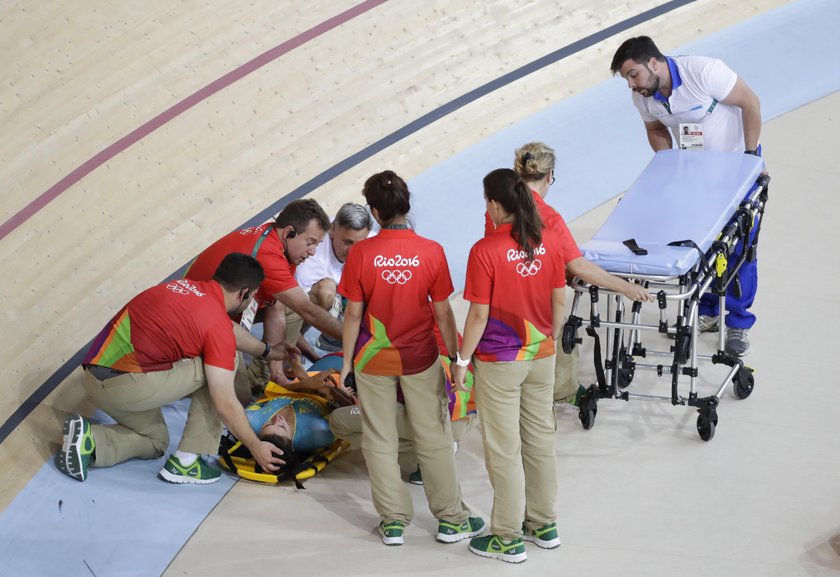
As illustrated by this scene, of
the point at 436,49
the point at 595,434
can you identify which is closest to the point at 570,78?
the point at 436,49

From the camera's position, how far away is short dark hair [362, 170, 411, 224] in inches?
139

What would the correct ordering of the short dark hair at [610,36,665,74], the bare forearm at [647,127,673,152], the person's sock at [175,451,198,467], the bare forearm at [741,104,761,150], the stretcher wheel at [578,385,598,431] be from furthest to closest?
the bare forearm at [647,127,673,152]
the bare forearm at [741,104,761,150]
the short dark hair at [610,36,665,74]
the stretcher wheel at [578,385,598,431]
the person's sock at [175,451,198,467]

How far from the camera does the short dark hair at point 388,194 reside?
353cm

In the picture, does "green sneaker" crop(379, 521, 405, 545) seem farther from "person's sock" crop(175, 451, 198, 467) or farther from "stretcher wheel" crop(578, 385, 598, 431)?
"stretcher wheel" crop(578, 385, 598, 431)

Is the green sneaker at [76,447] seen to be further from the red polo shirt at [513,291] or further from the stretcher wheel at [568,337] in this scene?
the stretcher wheel at [568,337]

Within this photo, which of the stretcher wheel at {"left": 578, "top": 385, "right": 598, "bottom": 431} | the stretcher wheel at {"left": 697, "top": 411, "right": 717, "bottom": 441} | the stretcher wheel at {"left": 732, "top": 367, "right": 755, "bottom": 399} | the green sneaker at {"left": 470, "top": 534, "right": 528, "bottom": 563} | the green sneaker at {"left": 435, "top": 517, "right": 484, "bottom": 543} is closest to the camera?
the green sneaker at {"left": 470, "top": 534, "right": 528, "bottom": 563}

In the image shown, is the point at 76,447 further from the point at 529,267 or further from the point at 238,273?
the point at 529,267

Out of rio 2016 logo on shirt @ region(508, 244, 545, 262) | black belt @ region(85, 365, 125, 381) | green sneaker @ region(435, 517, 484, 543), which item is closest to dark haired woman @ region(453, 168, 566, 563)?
rio 2016 logo on shirt @ region(508, 244, 545, 262)

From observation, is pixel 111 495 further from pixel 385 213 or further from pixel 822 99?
pixel 822 99

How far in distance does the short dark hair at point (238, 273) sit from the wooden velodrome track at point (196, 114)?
1037mm

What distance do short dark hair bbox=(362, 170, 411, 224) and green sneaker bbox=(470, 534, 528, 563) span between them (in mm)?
1186

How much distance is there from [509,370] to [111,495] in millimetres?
1695

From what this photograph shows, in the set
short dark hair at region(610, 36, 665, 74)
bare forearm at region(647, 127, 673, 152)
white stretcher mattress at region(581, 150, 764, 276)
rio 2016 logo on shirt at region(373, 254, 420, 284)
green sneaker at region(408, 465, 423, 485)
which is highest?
short dark hair at region(610, 36, 665, 74)

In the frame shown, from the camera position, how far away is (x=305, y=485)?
4.27 meters
